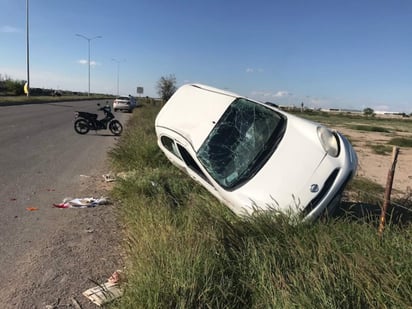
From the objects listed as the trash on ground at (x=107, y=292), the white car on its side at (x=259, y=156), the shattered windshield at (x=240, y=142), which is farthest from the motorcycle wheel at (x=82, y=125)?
the trash on ground at (x=107, y=292)

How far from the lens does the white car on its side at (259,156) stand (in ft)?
14.3

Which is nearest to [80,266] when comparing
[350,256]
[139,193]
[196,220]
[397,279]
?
[196,220]

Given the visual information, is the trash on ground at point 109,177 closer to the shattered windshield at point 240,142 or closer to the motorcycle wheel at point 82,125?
the shattered windshield at point 240,142

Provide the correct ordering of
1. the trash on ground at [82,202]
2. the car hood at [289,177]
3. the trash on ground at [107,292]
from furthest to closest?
1. the trash on ground at [82,202]
2. the car hood at [289,177]
3. the trash on ground at [107,292]

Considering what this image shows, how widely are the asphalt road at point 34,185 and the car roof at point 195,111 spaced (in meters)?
1.93

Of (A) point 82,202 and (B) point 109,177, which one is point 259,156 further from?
(B) point 109,177

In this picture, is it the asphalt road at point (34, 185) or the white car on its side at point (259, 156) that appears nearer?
the white car on its side at point (259, 156)

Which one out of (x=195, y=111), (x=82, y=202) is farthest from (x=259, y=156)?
(x=82, y=202)

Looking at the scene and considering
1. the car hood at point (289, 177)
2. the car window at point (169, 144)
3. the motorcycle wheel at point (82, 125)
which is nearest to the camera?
the car hood at point (289, 177)

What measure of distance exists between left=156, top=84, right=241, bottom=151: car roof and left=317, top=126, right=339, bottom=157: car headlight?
49.9 inches

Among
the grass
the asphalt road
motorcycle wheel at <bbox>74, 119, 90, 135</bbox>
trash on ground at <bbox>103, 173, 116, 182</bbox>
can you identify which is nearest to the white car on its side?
the grass

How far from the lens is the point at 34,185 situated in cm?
770

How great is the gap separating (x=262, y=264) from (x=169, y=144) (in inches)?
126

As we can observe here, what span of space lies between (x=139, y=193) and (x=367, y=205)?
3.47m
